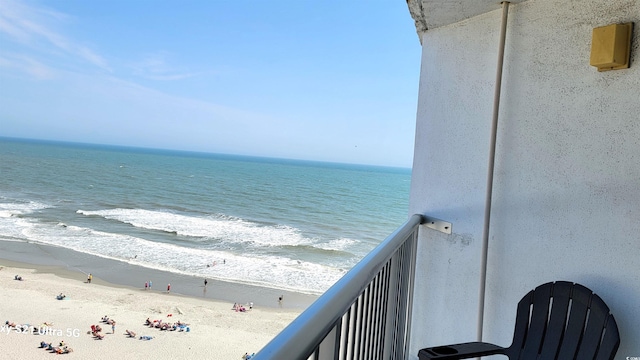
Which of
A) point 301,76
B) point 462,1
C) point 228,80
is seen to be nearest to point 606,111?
point 462,1

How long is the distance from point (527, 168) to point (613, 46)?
2.16 ft

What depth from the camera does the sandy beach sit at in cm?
1092

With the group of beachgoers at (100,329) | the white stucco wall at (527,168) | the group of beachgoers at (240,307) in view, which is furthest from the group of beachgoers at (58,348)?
the white stucco wall at (527,168)

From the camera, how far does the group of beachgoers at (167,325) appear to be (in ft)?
39.6

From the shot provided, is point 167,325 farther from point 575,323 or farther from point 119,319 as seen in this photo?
point 575,323

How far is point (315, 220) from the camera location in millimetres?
30000

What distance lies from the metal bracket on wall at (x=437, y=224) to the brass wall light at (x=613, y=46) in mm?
1152

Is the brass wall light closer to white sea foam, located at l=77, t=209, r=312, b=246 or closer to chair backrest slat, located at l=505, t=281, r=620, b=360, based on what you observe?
chair backrest slat, located at l=505, t=281, r=620, b=360

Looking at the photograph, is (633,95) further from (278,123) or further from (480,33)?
(278,123)

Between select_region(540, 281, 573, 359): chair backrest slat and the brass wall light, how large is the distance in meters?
0.91

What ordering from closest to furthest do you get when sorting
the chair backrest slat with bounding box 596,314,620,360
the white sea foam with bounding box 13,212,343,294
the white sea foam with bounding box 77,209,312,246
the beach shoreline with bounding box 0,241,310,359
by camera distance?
the chair backrest slat with bounding box 596,314,620,360 < the beach shoreline with bounding box 0,241,310,359 < the white sea foam with bounding box 13,212,343,294 < the white sea foam with bounding box 77,209,312,246

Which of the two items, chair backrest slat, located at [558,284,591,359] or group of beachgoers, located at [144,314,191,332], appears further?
group of beachgoers, located at [144,314,191,332]

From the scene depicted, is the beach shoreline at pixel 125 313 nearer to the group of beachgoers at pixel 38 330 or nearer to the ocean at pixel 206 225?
the group of beachgoers at pixel 38 330

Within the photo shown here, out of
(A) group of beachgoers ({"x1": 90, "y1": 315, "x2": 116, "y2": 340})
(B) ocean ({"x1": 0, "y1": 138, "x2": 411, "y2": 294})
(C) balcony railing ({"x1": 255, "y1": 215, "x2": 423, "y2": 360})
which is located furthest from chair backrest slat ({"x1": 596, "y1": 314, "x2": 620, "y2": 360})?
(B) ocean ({"x1": 0, "y1": 138, "x2": 411, "y2": 294})
